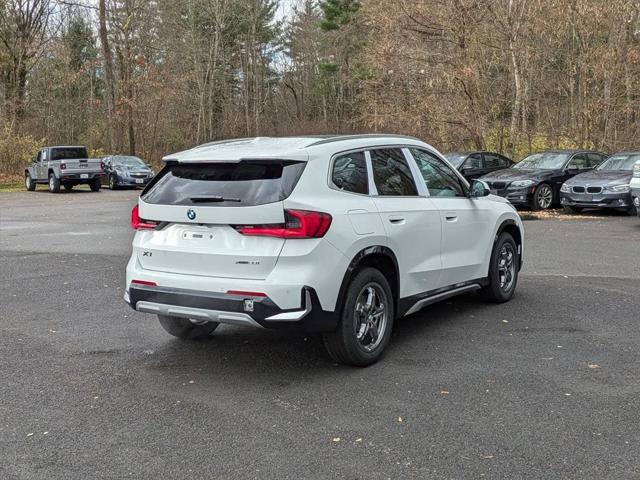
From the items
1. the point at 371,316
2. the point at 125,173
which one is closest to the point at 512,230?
the point at 371,316

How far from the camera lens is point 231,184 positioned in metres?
4.74

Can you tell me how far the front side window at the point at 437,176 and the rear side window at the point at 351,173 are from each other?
883 millimetres

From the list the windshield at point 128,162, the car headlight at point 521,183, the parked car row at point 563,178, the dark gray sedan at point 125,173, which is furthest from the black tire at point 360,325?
the windshield at point 128,162

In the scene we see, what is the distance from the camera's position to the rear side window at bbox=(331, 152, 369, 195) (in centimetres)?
498

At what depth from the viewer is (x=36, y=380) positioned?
4.89m

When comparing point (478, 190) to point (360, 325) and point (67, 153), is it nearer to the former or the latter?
point (360, 325)

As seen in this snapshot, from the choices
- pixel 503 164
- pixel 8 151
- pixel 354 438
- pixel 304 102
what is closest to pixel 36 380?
pixel 354 438

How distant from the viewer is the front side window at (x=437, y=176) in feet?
19.8

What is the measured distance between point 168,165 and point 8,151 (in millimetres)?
32014

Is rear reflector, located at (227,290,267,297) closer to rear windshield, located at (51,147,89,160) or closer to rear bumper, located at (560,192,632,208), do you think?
rear bumper, located at (560,192,632,208)

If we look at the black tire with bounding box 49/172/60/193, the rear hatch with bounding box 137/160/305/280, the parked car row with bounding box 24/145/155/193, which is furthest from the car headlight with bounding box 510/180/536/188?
the black tire with bounding box 49/172/60/193

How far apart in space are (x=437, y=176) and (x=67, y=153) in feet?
83.9

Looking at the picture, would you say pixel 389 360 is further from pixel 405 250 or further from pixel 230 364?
pixel 230 364

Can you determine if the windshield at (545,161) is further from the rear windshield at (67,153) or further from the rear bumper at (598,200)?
the rear windshield at (67,153)
